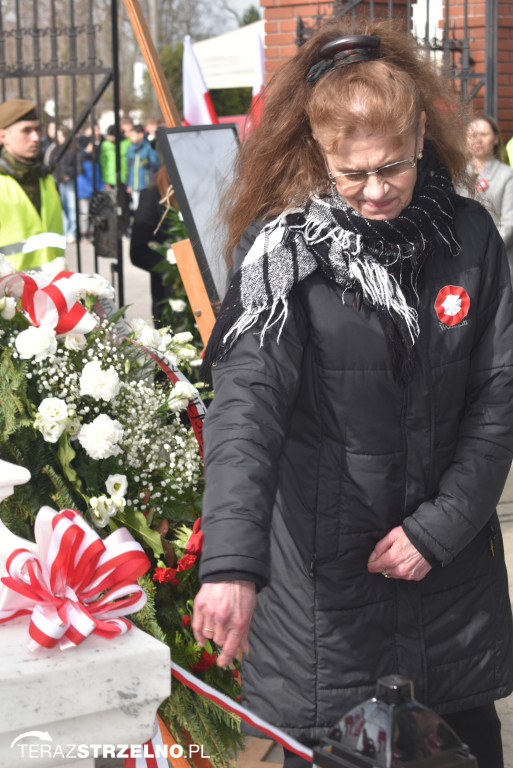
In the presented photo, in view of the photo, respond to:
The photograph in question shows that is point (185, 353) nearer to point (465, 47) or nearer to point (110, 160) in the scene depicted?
point (465, 47)

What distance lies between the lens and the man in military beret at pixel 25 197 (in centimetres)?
524

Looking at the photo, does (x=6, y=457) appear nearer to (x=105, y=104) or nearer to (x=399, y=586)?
(x=399, y=586)

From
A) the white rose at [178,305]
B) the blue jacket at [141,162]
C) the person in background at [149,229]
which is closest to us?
the white rose at [178,305]

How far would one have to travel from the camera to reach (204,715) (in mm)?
2291

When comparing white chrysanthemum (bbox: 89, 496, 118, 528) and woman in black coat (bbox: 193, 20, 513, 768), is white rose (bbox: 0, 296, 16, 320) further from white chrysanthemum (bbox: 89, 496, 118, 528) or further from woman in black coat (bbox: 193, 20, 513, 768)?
woman in black coat (bbox: 193, 20, 513, 768)

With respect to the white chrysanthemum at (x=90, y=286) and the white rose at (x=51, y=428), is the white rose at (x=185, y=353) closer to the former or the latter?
the white chrysanthemum at (x=90, y=286)

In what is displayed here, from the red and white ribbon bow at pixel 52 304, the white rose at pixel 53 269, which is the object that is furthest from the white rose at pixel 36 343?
the white rose at pixel 53 269

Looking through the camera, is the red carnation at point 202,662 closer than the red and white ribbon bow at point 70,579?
No

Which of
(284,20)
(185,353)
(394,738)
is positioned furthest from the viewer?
(284,20)

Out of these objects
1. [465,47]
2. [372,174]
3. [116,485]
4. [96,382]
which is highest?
[465,47]

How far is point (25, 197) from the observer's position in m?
5.37

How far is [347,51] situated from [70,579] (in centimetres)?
111

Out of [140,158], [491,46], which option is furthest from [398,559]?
[140,158]

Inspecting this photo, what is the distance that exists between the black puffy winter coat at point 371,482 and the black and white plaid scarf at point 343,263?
0.03 metres
